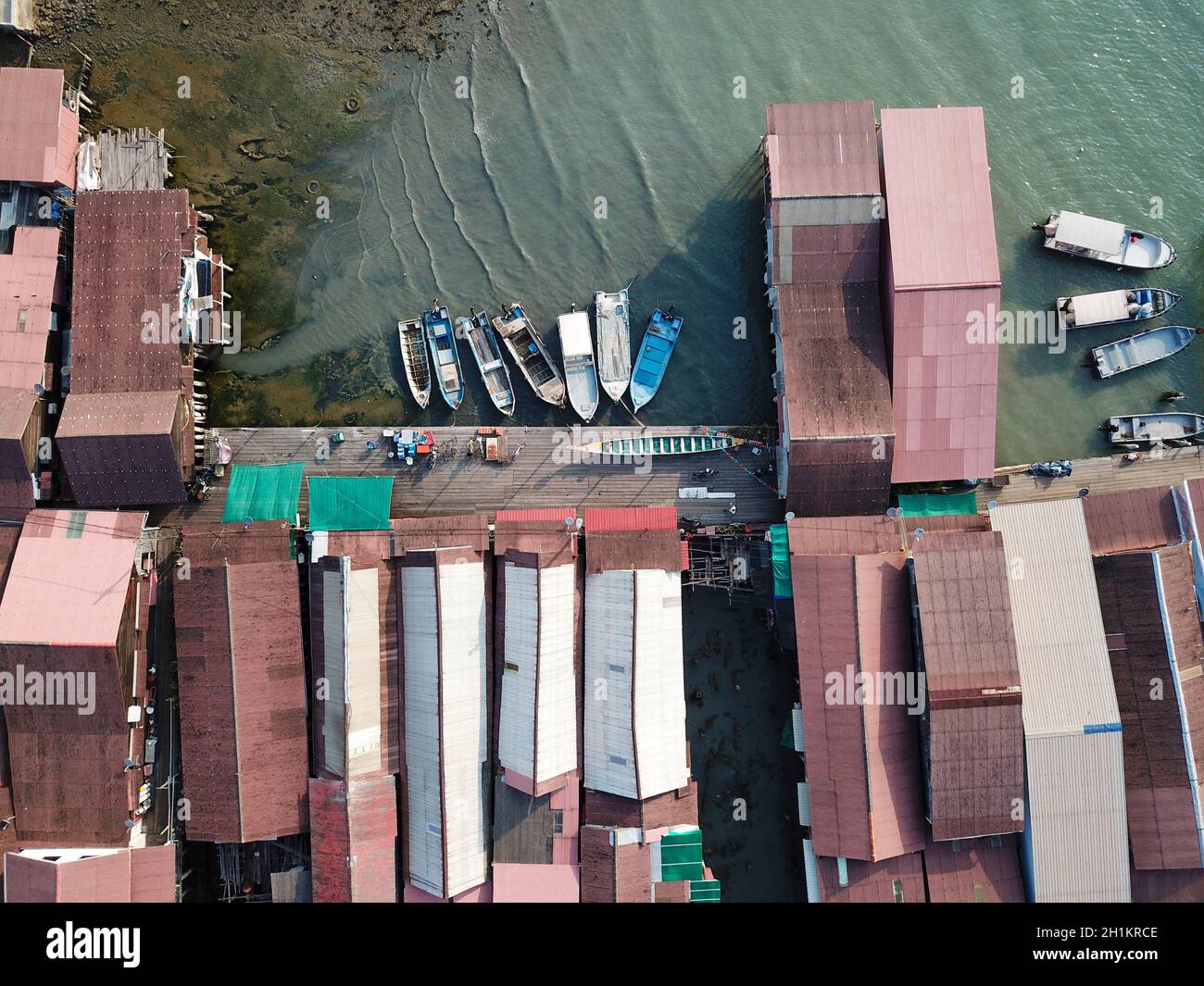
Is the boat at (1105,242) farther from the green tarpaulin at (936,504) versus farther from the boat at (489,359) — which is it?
the boat at (489,359)

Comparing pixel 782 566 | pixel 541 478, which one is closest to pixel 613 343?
pixel 541 478

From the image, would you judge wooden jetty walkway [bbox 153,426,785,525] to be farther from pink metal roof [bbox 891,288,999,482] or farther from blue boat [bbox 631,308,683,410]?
pink metal roof [bbox 891,288,999,482]

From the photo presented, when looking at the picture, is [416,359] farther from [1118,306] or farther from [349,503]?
[1118,306]

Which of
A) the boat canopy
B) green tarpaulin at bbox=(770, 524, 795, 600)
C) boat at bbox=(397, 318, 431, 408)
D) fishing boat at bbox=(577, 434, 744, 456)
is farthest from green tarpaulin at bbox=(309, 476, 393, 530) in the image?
the boat canopy

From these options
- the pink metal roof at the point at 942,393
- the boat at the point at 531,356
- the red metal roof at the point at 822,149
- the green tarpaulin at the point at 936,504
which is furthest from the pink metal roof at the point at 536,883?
the red metal roof at the point at 822,149

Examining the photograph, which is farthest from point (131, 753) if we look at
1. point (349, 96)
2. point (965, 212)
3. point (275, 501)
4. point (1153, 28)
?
point (1153, 28)

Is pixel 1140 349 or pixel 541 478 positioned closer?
pixel 541 478
